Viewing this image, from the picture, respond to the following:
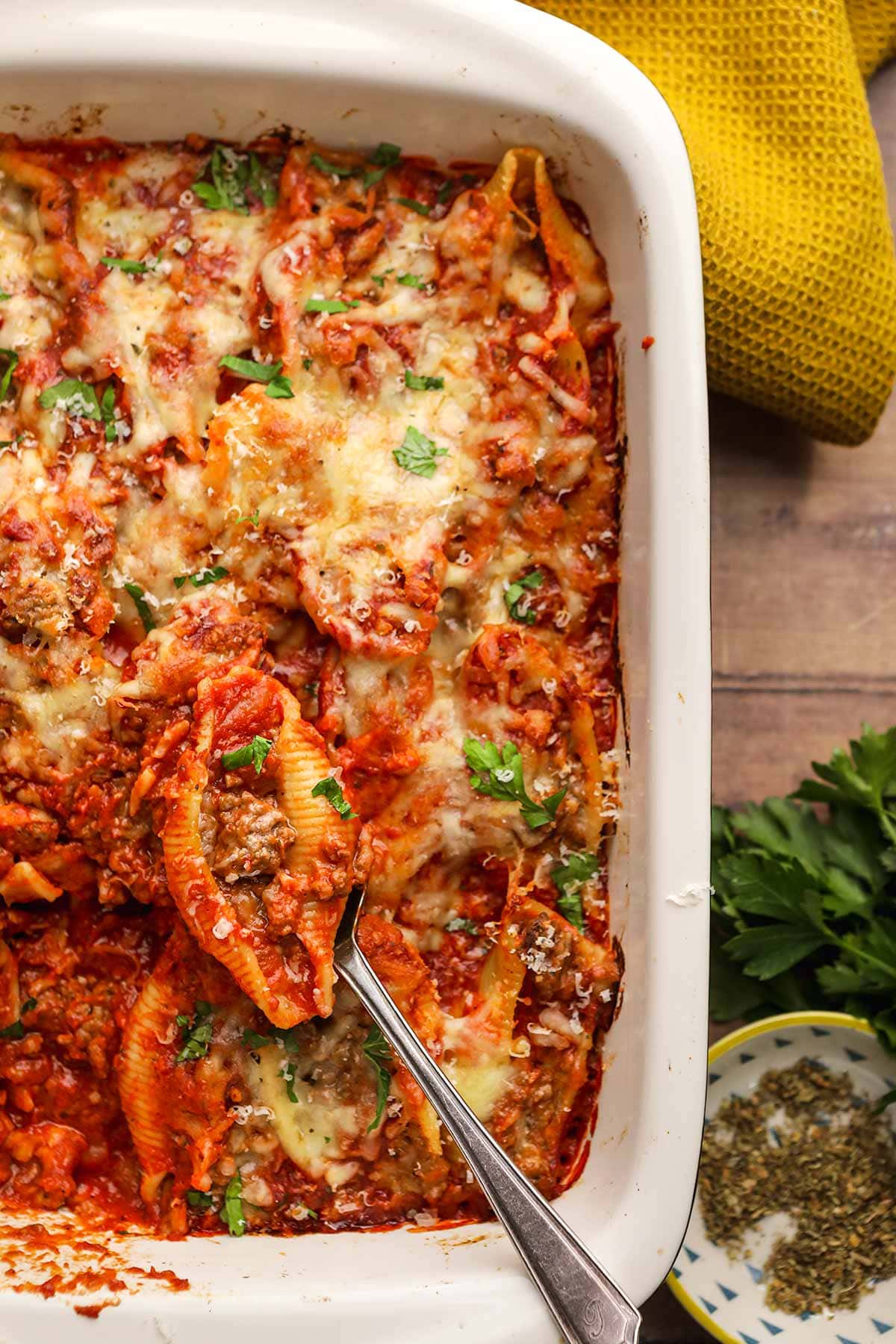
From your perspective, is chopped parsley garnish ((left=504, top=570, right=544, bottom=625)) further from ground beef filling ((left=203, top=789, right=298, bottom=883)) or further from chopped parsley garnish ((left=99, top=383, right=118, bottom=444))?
chopped parsley garnish ((left=99, top=383, right=118, bottom=444))

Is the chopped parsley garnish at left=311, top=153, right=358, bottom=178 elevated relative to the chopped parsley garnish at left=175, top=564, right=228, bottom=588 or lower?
elevated

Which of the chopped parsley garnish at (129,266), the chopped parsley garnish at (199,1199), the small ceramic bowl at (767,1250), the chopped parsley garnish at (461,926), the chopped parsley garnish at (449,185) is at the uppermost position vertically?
the chopped parsley garnish at (449,185)

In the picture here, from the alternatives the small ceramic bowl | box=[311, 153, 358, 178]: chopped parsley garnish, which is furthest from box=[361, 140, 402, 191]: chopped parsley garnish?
the small ceramic bowl

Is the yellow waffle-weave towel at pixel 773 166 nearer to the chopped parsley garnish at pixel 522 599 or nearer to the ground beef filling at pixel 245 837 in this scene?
the chopped parsley garnish at pixel 522 599

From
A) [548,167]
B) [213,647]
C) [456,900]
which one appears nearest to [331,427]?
[213,647]

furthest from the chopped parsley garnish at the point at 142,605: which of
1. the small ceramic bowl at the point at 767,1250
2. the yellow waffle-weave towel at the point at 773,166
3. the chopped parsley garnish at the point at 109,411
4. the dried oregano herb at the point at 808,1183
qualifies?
the dried oregano herb at the point at 808,1183

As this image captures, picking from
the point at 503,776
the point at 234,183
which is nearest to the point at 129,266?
the point at 234,183
